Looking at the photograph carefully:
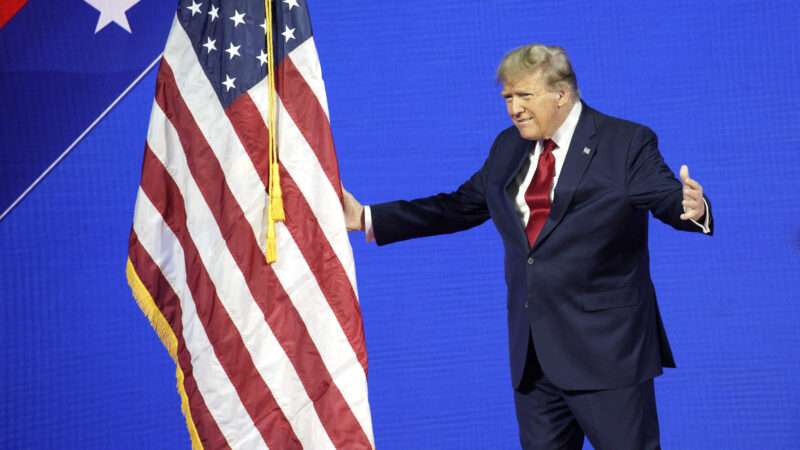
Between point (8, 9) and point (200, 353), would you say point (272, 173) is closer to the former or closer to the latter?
point (200, 353)

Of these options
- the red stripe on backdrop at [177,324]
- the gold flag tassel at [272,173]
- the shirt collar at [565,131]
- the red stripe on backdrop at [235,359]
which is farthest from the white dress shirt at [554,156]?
the red stripe on backdrop at [177,324]

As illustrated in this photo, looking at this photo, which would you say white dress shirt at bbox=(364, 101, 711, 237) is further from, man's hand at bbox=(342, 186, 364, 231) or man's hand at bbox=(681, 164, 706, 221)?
man's hand at bbox=(342, 186, 364, 231)

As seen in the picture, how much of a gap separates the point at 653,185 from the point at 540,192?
249 mm

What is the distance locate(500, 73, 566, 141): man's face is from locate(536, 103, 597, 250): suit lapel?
0.06 meters

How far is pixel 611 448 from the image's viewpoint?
2.31m

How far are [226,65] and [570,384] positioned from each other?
3.21ft

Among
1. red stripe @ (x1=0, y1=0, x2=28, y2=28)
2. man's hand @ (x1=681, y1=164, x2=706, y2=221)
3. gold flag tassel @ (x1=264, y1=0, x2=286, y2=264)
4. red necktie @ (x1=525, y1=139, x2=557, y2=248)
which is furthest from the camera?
red stripe @ (x1=0, y1=0, x2=28, y2=28)

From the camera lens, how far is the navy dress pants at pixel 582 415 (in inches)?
90.9

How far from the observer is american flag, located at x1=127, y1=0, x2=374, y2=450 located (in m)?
2.26

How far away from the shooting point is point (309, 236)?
227 cm

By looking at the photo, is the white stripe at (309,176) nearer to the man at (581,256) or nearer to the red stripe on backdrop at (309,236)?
the red stripe on backdrop at (309,236)

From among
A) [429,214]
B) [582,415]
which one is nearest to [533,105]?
[429,214]

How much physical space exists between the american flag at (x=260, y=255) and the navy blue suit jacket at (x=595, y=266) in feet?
1.28

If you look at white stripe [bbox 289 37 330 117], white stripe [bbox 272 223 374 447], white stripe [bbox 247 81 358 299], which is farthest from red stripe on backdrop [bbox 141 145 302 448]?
white stripe [bbox 289 37 330 117]
